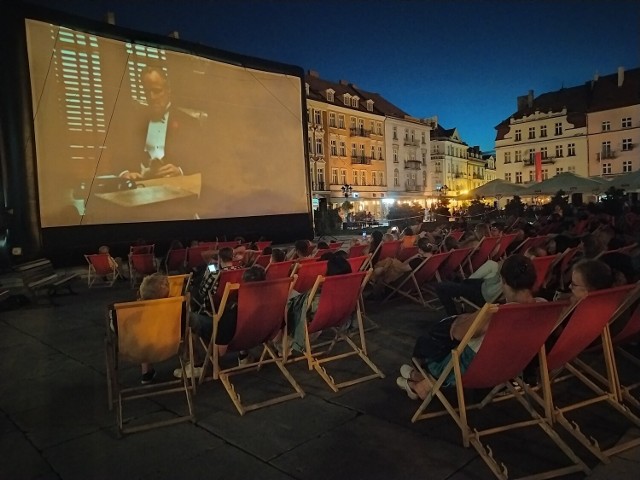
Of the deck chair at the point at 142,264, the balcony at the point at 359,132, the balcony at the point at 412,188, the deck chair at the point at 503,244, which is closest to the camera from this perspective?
the deck chair at the point at 503,244

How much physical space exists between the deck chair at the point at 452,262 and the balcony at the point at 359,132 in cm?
3938

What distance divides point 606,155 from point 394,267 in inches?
1843

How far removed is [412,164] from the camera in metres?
52.1

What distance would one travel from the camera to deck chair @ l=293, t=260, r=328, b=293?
485 cm

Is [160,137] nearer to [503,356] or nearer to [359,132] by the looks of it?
[503,356]

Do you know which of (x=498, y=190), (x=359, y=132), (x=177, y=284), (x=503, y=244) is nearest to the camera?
(x=177, y=284)

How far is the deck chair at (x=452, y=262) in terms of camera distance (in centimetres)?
632

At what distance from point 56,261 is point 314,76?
1423 inches

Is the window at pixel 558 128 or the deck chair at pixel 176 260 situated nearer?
the deck chair at pixel 176 260

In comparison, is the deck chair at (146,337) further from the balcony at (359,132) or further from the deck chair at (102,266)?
the balcony at (359,132)

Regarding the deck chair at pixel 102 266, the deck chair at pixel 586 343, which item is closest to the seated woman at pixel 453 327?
the deck chair at pixel 586 343

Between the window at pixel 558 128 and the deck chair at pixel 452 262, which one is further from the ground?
the window at pixel 558 128

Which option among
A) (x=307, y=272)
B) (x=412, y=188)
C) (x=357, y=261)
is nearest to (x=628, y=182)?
(x=357, y=261)

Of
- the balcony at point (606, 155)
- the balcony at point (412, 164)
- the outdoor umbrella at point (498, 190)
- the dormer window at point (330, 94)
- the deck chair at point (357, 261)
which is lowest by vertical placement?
the deck chair at point (357, 261)
